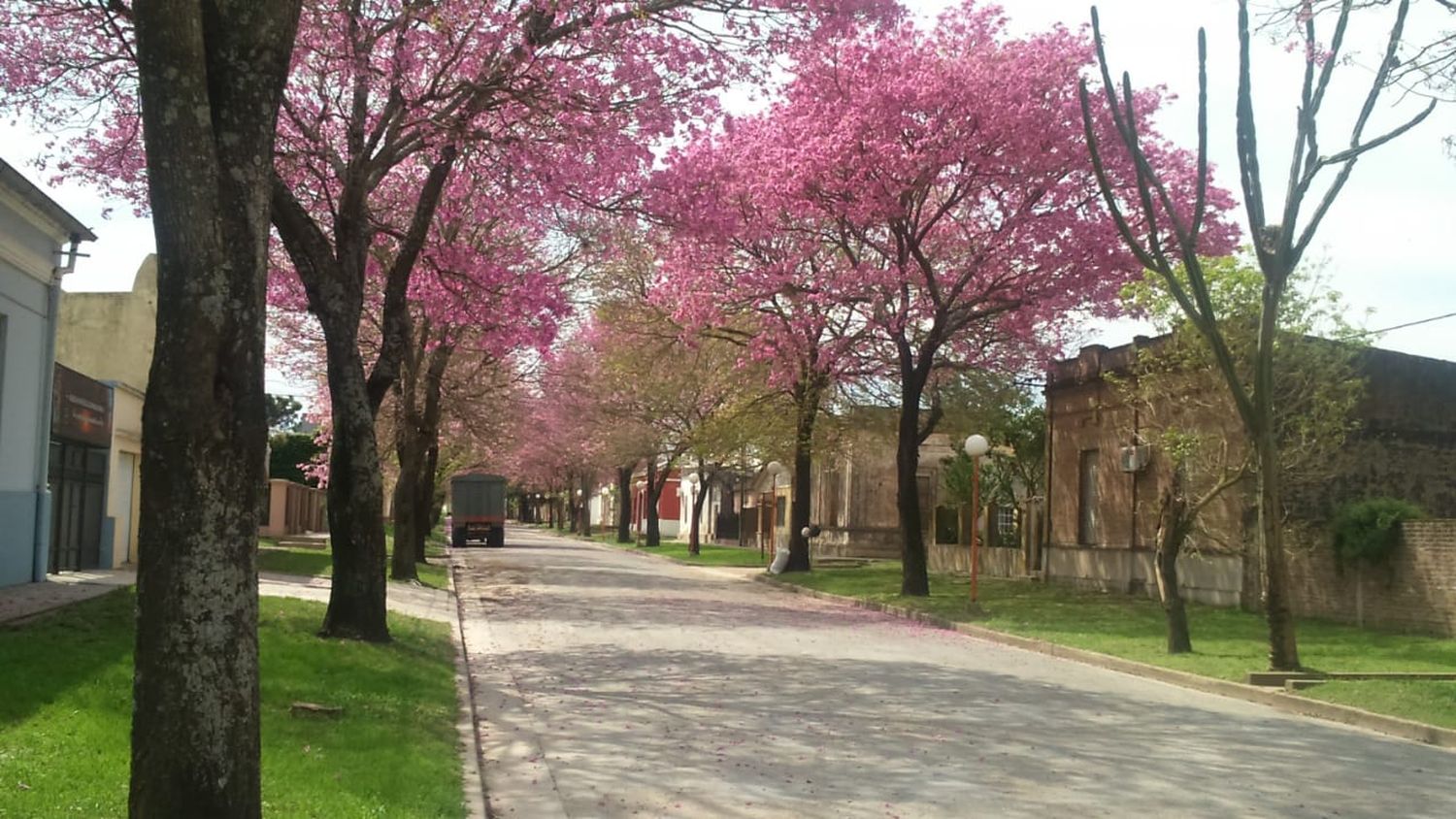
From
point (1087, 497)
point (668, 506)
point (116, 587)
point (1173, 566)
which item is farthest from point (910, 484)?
point (668, 506)

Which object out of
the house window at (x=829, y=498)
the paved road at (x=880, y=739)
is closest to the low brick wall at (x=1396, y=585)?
the paved road at (x=880, y=739)

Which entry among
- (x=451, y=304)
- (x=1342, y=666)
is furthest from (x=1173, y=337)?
(x=451, y=304)

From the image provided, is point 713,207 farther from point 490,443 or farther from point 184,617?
point 490,443

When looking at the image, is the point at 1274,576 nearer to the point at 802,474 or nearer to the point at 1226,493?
the point at 1226,493

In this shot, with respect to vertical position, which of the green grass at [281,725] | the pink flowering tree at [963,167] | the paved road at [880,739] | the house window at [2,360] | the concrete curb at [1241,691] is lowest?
the concrete curb at [1241,691]

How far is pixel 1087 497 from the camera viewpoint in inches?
1110

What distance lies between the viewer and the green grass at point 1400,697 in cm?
1120

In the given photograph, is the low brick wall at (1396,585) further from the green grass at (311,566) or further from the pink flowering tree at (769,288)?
the green grass at (311,566)

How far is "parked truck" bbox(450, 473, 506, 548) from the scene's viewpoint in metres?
52.4

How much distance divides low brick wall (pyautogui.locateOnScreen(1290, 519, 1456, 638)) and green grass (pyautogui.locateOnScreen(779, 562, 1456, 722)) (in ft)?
1.30

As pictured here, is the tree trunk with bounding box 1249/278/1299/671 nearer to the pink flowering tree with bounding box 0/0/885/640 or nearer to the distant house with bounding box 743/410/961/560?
the pink flowering tree with bounding box 0/0/885/640

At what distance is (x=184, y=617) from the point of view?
4.71 metres

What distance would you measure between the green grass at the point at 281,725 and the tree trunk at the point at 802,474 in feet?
61.4

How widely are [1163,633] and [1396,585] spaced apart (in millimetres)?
3463
